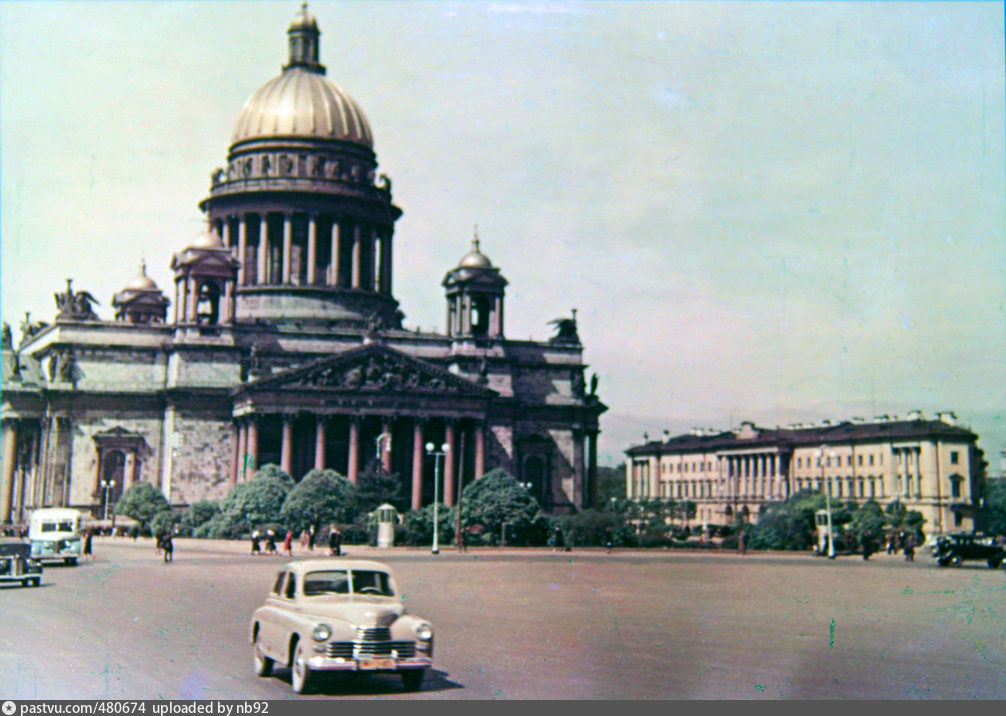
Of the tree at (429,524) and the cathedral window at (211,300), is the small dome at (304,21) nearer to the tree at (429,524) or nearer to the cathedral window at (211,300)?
the cathedral window at (211,300)

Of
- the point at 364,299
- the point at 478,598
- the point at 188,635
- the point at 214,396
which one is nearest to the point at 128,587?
the point at 478,598

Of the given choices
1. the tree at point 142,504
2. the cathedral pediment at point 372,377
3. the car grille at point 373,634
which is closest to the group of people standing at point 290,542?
the tree at point 142,504

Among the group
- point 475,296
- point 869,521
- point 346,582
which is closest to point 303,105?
point 475,296

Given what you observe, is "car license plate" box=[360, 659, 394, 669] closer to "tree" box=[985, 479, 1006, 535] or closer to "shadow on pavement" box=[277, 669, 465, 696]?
"shadow on pavement" box=[277, 669, 465, 696]

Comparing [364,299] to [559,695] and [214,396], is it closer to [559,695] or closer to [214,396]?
[214,396]

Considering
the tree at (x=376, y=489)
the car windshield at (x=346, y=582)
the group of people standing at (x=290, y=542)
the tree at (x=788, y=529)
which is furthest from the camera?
the tree at (x=788, y=529)

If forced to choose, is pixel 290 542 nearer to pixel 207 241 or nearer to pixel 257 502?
pixel 257 502
